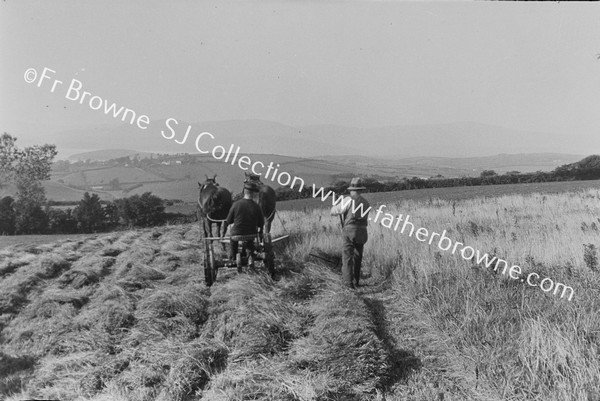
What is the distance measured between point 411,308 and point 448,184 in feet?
73.8

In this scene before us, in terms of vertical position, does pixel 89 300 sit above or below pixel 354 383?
below

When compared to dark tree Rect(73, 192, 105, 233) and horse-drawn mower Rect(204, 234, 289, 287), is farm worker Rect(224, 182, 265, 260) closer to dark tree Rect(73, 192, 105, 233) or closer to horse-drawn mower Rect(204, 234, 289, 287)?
horse-drawn mower Rect(204, 234, 289, 287)

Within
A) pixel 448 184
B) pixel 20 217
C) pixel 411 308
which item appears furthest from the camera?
pixel 448 184

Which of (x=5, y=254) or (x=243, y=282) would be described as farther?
(x=5, y=254)

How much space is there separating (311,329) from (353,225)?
2.03 m

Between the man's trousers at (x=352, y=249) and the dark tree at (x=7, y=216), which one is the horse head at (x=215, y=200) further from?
the dark tree at (x=7, y=216)

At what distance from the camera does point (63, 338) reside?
4012 millimetres

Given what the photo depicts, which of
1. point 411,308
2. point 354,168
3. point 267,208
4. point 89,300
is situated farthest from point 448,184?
point 89,300

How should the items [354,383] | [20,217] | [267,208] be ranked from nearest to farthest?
[354,383] < [20,217] < [267,208]

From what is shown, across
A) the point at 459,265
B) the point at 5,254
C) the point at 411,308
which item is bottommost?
the point at 5,254

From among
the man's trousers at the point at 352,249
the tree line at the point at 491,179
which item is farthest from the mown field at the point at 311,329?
the tree line at the point at 491,179

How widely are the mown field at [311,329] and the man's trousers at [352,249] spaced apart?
29 centimetres

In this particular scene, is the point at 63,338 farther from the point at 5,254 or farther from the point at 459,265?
the point at 459,265

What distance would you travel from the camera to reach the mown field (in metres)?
2.94
